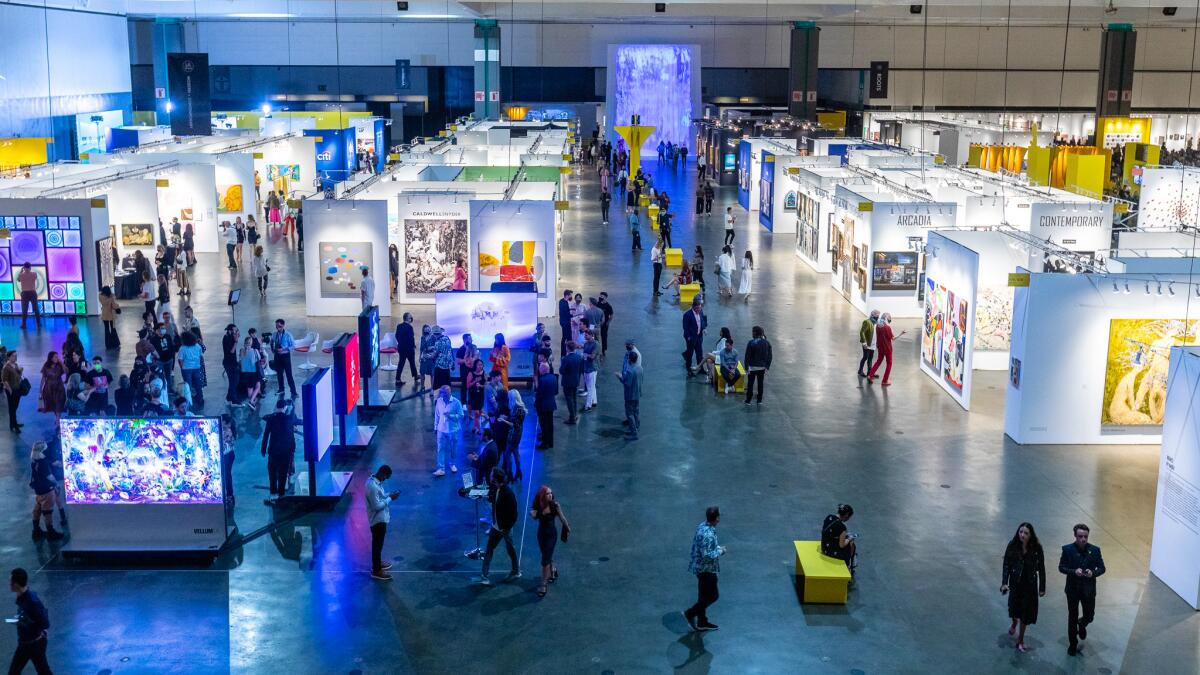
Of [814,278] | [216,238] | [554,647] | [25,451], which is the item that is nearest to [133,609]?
[554,647]

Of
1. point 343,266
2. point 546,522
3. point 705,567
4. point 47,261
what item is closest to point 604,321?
point 343,266

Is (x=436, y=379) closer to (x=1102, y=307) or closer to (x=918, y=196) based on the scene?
(x=1102, y=307)

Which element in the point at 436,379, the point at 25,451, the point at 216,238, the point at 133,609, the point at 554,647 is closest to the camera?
the point at 554,647

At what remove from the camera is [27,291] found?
2273cm

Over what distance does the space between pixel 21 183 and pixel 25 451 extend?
526 inches

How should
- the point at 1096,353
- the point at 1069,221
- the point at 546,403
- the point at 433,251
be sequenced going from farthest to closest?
the point at 433,251 → the point at 1069,221 → the point at 1096,353 → the point at 546,403

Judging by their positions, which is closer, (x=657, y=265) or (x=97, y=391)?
(x=97, y=391)

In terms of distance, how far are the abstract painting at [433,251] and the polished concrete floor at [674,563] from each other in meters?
7.30

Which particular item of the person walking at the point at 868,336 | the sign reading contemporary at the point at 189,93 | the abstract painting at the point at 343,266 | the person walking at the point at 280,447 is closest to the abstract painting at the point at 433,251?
the abstract painting at the point at 343,266

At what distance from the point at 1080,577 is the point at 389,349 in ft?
43.2

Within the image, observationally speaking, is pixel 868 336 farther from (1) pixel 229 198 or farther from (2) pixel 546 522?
(1) pixel 229 198

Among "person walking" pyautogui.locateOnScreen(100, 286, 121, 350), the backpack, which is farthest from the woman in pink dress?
the backpack

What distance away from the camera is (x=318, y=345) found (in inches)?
824

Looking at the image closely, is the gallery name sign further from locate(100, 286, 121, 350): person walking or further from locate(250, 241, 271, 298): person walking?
locate(100, 286, 121, 350): person walking
